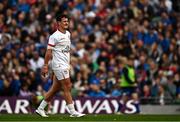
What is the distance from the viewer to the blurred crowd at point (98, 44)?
90.0 feet

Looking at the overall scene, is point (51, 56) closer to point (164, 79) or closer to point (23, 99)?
point (23, 99)

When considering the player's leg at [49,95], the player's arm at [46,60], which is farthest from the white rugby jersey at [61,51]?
the player's leg at [49,95]

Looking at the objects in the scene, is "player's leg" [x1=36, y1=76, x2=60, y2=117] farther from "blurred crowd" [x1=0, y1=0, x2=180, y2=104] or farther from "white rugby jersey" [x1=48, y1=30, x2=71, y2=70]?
"blurred crowd" [x1=0, y1=0, x2=180, y2=104]

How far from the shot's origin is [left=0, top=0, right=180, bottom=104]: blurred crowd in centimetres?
2744

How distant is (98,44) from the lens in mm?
29281

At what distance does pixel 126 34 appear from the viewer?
3022 centimetres

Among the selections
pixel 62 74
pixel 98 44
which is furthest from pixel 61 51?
pixel 98 44

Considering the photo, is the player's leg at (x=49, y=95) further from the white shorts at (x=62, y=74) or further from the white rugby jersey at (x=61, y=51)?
the white rugby jersey at (x=61, y=51)

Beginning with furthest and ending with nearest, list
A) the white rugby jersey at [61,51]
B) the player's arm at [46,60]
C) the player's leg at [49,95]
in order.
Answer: the player's leg at [49,95] < the white rugby jersey at [61,51] < the player's arm at [46,60]

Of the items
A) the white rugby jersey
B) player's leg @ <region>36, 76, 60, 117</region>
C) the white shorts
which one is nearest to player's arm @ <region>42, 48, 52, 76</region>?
the white rugby jersey

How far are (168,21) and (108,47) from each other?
339 centimetres

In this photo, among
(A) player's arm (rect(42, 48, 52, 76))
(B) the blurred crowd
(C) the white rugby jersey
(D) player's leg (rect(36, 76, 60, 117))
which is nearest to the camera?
(A) player's arm (rect(42, 48, 52, 76))

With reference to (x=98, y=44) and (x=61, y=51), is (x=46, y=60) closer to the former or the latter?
(x=61, y=51)

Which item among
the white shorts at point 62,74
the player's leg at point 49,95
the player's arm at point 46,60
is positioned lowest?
the player's leg at point 49,95
